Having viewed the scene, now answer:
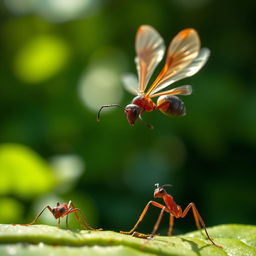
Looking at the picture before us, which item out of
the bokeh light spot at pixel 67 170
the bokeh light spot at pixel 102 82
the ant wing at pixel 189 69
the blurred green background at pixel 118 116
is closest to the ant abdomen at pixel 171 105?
the ant wing at pixel 189 69

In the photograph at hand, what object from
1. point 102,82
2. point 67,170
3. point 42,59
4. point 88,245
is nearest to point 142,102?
point 88,245

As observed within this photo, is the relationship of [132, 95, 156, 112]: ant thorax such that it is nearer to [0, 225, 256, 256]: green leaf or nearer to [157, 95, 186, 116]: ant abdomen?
[157, 95, 186, 116]: ant abdomen

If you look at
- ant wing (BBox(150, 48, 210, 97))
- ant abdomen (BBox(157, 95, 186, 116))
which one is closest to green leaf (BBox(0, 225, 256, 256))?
ant abdomen (BBox(157, 95, 186, 116))

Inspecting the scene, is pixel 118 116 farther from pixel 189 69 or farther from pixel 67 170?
pixel 189 69

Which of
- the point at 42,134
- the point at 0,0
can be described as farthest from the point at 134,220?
the point at 0,0

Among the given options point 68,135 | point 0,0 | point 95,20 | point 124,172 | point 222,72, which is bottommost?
point 124,172

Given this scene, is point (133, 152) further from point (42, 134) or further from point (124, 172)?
point (42, 134)
